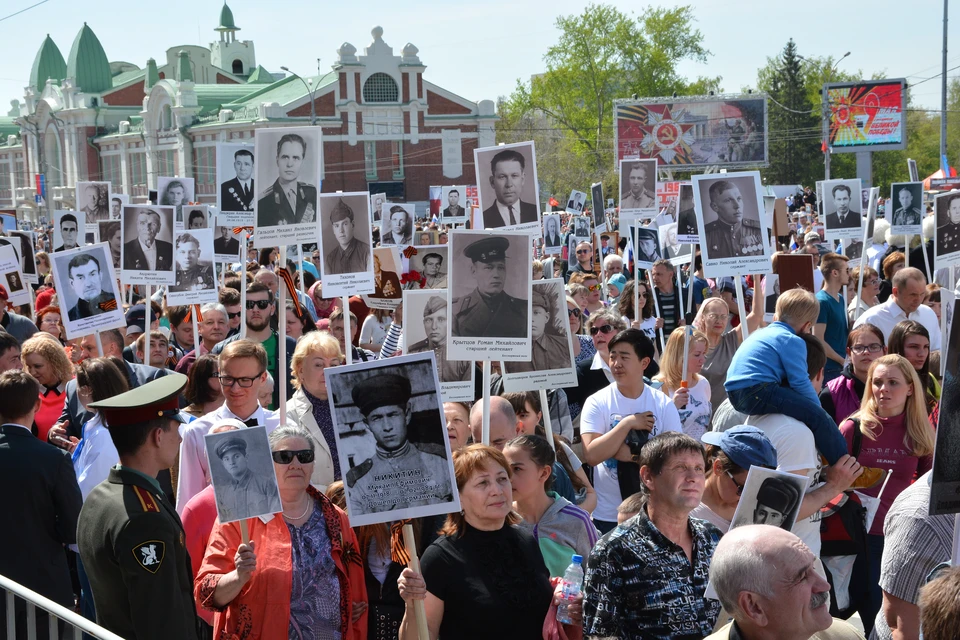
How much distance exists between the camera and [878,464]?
5.65 meters

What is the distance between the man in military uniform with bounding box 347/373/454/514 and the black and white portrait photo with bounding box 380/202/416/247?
1240 cm

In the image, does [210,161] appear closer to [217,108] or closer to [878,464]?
[217,108]

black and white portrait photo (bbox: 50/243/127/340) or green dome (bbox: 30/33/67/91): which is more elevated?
green dome (bbox: 30/33/67/91)

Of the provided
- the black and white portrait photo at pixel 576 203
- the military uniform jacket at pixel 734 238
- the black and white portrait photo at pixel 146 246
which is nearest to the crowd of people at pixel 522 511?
the military uniform jacket at pixel 734 238

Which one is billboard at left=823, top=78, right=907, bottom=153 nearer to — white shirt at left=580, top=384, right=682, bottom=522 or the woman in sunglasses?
white shirt at left=580, top=384, right=682, bottom=522

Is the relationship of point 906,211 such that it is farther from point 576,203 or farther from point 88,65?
point 88,65

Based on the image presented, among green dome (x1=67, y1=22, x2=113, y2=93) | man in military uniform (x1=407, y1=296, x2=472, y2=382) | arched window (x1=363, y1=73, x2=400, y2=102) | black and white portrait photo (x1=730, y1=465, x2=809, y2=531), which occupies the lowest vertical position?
black and white portrait photo (x1=730, y1=465, x2=809, y2=531)

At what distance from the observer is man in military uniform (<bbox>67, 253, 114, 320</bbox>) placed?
868 centimetres

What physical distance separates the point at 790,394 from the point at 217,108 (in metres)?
69.5

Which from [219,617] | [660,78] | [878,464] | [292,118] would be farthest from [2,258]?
[660,78]

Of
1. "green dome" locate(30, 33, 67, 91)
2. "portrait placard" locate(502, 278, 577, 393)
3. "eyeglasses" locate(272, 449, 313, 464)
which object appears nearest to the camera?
"eyeglasses" locate(272, 449, 313, 464)

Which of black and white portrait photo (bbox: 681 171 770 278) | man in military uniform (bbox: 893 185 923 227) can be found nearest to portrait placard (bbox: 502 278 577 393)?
black and white portrait photo (bbox: 681 171 770 278)

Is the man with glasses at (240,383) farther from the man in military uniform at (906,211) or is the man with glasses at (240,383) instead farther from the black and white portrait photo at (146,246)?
the man in military uniform at (906,211)

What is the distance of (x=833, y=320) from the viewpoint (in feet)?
31.6
